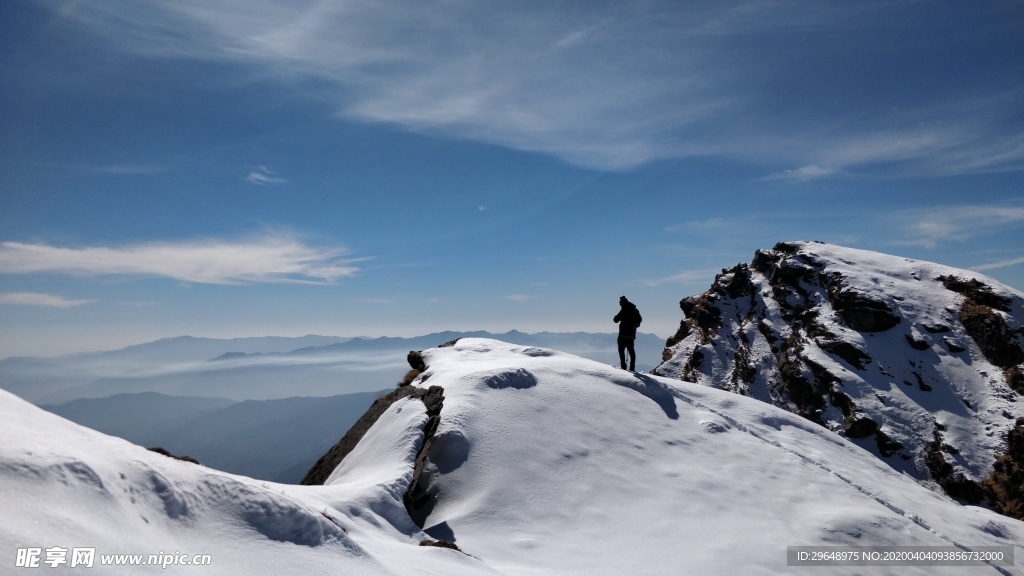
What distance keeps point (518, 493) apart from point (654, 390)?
8838 millimetres

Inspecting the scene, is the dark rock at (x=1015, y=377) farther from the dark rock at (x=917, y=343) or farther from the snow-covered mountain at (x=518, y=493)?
the snow-covered mountain at (x=518, y=493)

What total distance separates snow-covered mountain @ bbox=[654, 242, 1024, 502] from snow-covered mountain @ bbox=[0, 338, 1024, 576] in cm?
4479

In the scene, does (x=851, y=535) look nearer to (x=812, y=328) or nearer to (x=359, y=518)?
(x=359, y=518)

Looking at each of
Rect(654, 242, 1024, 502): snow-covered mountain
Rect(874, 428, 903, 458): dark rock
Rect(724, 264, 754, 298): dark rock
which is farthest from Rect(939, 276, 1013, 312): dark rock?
Rect(724, 264, 754, 298): dark rock

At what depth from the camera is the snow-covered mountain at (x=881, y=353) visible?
55.4 metres

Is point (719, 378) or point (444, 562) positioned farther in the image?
point (719, 378)

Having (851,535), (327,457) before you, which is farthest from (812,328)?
(327,457)

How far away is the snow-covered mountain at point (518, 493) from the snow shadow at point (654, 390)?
0.09 meters

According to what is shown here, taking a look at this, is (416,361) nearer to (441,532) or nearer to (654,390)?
(654,390)

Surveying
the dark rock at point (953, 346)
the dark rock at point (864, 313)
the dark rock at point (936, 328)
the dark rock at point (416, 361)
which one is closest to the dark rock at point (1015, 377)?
the dark rock at point (953, 346)

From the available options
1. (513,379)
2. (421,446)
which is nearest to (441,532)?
(421,446)

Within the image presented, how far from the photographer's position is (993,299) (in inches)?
2532

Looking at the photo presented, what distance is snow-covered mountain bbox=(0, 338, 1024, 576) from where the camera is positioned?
6324 millimetres

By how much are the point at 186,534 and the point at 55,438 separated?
219cm
